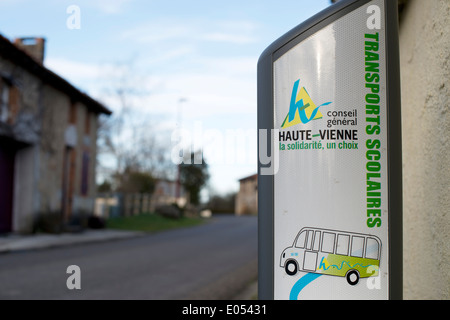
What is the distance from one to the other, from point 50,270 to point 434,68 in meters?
8.02

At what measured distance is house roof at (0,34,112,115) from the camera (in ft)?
54.3

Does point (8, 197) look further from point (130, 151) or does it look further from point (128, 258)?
point (130, 151)

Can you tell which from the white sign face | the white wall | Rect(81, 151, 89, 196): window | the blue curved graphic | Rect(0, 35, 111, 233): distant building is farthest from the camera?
Rect(81, 151, 89, 196): window

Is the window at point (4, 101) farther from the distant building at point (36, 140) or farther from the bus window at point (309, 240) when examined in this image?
the bus window at point (309, 240)

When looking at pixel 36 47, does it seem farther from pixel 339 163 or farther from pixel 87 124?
pixel 339 163

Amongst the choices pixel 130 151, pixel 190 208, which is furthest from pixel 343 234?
pixel 190 208

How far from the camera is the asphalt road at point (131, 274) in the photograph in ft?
23.3

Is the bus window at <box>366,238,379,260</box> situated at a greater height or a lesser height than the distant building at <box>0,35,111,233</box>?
lesser

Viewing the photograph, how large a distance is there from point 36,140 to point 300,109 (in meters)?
17.7

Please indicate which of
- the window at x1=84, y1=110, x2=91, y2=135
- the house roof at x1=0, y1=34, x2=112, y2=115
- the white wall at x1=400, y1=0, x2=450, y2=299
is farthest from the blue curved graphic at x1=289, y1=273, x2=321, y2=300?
the window at x1=84, y1=110, x2=91, y2=135

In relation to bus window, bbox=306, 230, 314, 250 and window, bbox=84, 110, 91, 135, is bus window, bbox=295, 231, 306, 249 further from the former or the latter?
window, bbox=84, 110, 91, 135

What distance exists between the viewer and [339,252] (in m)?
3.11

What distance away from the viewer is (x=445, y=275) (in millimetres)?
3344

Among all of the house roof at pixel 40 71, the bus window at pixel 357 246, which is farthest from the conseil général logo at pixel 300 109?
the house roof at pixel 40 71
